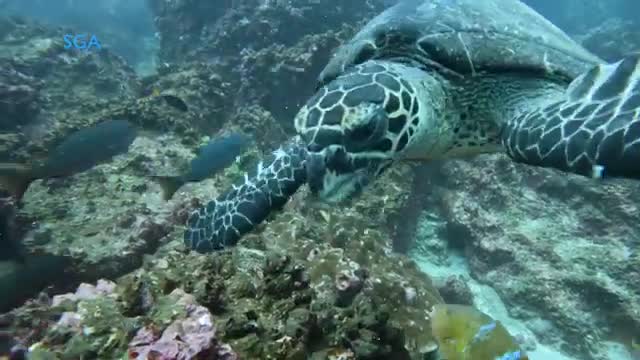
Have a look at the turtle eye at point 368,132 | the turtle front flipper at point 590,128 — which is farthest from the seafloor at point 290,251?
the turtle front flipper at point 590,128

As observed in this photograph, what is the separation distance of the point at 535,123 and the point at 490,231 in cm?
303

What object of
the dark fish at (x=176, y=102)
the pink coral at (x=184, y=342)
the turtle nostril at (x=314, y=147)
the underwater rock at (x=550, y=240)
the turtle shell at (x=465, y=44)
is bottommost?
the underwater rock at (x=550, y=240)

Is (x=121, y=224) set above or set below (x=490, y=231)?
above

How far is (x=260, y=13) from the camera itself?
1102cm

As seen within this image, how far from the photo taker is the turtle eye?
3166 mm

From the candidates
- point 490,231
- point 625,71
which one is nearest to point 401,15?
point 625,71

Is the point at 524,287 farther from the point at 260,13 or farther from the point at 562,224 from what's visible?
the point at 260,13

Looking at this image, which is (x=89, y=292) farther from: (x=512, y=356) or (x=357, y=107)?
(x=512, y=356)

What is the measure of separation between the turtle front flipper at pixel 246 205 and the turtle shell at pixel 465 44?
3.42ft

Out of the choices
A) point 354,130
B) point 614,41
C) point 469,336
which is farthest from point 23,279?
point 614,41

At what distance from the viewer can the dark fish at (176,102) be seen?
6.88m

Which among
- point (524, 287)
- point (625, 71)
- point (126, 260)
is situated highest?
point (625, 71)

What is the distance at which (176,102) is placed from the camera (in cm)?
696

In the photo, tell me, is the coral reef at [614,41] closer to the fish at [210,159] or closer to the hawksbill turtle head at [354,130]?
the hawksbill turtle head at [354,130]
